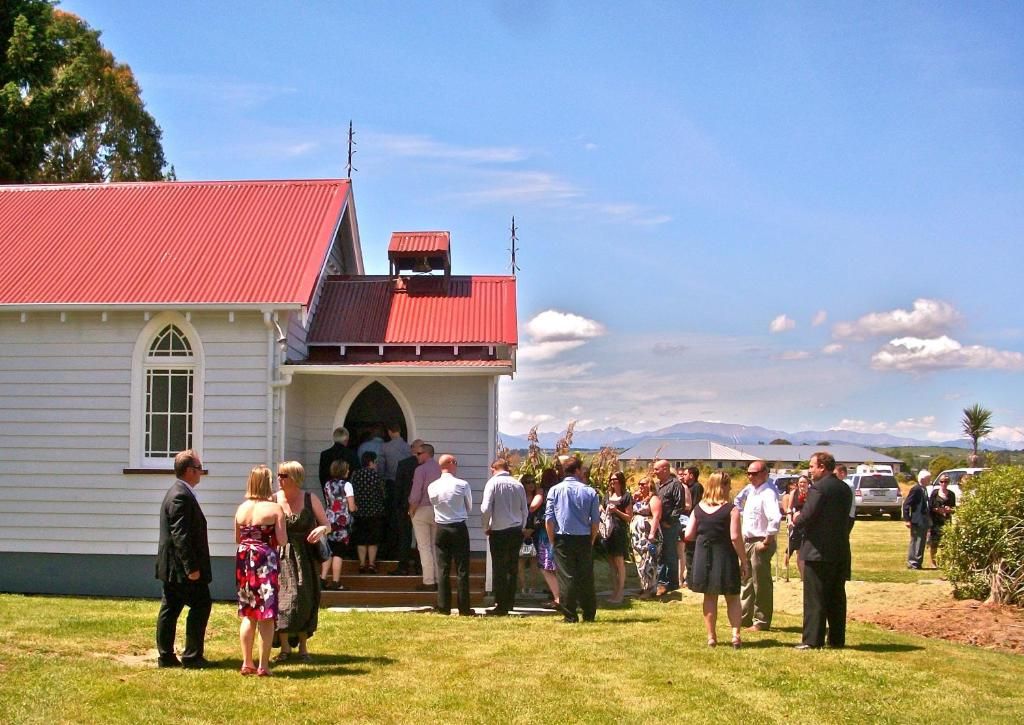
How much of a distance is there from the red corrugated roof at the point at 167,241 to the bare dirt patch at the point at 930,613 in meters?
8.20

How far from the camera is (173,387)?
1465 centimetres

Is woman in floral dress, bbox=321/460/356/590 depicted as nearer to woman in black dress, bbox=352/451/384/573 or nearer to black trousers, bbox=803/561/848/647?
woman in black dress, bbox=352/451/384/573

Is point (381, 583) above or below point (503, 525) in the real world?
below

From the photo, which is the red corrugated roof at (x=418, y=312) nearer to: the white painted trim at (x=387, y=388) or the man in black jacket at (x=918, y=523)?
the white painted trim at (x=387, y=388)

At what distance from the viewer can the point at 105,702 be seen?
26.1ft

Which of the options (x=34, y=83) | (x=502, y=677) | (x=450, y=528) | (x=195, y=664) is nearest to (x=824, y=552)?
(x=502, y=677)

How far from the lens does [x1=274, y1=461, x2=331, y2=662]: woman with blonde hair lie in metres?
9.26

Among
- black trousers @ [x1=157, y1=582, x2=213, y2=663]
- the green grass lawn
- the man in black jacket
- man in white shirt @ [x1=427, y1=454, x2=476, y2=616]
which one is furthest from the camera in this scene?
the man in black jacket

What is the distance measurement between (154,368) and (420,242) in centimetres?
466

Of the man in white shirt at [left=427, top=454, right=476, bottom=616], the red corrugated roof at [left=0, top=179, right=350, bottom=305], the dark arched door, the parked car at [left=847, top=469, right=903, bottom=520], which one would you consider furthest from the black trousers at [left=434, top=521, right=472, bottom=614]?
the parked car at [left=847, top=469, right=903, bottom=520]

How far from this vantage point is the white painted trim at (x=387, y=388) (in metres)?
15.3

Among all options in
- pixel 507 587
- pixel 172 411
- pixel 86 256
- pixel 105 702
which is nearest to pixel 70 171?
pixel 86 256

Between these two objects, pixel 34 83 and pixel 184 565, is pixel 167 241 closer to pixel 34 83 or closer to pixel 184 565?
pixel 184 565

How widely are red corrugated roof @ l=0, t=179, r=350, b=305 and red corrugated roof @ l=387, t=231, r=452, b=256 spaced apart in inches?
40.6
